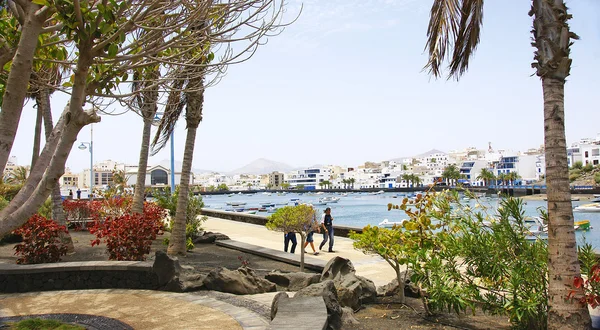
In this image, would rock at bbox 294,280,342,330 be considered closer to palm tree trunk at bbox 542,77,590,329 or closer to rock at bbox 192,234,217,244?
palm tree trunk at bbox 542,77,590,329

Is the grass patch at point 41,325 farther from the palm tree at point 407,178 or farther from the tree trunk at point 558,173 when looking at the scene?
the palm tree at point 407,178

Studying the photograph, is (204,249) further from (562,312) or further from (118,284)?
(562,312)

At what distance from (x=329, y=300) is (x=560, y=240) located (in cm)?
241

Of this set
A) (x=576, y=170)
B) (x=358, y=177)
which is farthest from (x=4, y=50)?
(x=358, y=177)

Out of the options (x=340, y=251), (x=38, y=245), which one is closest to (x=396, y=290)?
(x=340, y=251)

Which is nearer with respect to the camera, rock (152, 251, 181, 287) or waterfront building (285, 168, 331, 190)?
rock (152, 251, 181, 287)

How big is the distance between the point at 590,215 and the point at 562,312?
5479 cm

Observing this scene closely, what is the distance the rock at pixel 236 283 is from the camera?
7387 millimetres

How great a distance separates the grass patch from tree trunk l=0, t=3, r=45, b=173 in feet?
6.95

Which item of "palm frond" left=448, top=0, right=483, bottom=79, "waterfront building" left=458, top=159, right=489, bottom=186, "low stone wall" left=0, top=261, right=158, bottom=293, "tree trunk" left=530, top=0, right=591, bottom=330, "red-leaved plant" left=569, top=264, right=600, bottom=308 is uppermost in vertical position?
"waterfront building" left=458, top=159, right=489, bottom=186

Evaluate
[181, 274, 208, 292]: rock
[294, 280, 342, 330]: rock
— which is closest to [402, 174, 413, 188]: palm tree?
[181, 274, 208, 292]: rock

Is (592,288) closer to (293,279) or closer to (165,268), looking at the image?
(293,279)

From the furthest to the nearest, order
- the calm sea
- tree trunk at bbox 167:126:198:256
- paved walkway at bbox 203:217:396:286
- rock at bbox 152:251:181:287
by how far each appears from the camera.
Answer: the calm sea < tree trunk at bbox 167:126:198:256 < paved walkway at bbox 203:217:396:286 < rock at bbox 152:251:181:287

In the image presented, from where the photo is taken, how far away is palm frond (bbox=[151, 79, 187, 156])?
39.7ft
